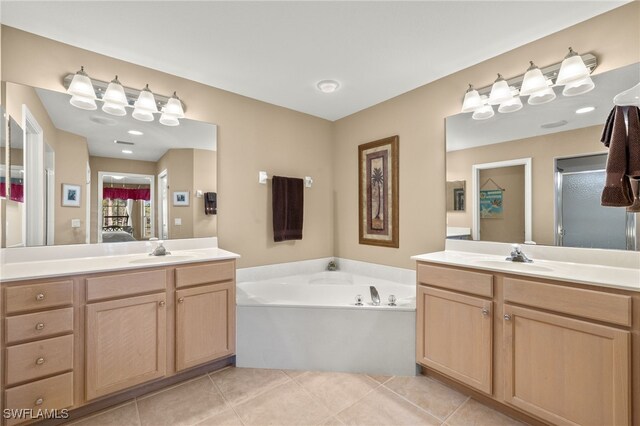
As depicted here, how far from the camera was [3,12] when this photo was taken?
166 centimetres

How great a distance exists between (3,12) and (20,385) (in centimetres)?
211

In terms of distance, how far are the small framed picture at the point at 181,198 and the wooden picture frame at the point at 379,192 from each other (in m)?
1.80

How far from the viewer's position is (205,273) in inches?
81.6

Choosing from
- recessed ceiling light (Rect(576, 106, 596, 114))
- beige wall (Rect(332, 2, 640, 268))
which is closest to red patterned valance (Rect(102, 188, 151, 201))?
beige wall (Rect(332, 2, 640, 268))

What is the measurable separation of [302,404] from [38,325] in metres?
1.56

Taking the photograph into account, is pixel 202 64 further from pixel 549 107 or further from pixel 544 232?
pixel 544 232

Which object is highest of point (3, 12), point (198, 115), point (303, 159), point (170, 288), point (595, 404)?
point (3, 12)

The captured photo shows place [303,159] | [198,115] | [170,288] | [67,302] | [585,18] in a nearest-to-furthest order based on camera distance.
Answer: [67,302], [585,18], [170,288], [198,115], [303,159]

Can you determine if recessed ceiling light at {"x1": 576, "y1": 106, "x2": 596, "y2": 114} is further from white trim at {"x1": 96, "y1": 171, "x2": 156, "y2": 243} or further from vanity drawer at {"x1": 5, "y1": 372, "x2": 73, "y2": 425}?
vanity drawer at {"x1": 5, "y1": 372, "x2": 73, "y2": 425}

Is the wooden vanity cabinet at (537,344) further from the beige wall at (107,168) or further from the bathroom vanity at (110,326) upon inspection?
the beige wall at (107,168)

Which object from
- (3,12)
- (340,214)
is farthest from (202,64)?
(340,214)

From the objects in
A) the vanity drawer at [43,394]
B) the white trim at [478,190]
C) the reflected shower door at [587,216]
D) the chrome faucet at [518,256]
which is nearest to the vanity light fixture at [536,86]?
the white trim at [478,190]

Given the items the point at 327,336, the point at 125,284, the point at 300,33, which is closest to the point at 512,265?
the point at 327,336

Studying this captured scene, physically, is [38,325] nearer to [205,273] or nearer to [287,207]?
[205,273]
